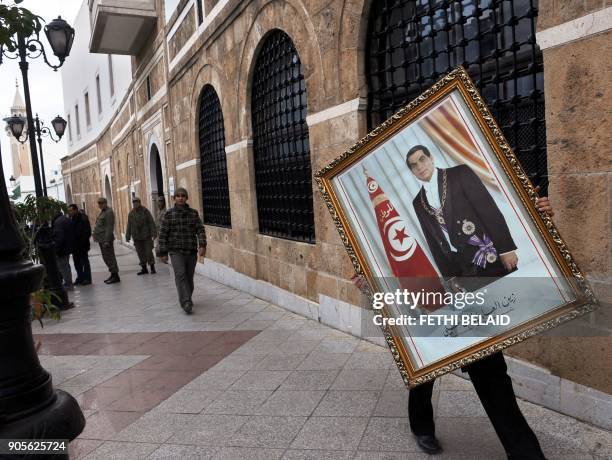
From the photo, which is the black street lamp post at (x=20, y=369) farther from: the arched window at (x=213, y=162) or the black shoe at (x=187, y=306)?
the arched window at (x=213, y=162)

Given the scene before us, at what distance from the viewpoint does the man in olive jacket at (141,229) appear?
11.0 m

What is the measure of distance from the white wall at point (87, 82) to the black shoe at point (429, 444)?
16884 mm

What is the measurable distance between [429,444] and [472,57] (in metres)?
2.73

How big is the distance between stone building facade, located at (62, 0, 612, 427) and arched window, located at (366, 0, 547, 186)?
162 millimetres

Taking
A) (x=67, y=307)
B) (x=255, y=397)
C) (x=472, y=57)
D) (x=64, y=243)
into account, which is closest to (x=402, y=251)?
(x=255, y=397)

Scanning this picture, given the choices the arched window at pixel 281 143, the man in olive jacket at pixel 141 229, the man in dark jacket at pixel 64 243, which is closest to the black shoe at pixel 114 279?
the man in olive jacket at pixel 141 229

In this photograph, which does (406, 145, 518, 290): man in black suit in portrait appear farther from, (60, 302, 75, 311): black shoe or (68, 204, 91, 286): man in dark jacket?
(68, 204, 91, 286): man in dark jacket

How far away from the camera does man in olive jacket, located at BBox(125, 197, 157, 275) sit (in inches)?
433

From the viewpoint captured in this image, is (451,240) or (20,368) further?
(451,240)

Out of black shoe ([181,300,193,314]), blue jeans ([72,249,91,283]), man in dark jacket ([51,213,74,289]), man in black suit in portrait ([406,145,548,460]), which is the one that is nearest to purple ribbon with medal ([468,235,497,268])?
man in black suit in portrait ([406,145,548,460])

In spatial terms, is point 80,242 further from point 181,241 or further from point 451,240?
point 451,240

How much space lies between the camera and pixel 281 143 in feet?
22.1

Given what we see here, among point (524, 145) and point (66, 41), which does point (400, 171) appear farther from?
point (66, 41)

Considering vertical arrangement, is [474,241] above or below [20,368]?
above
